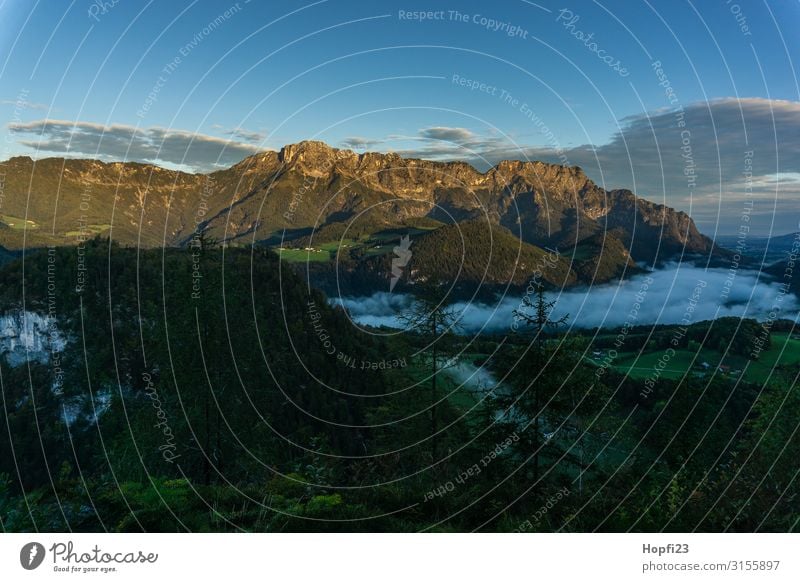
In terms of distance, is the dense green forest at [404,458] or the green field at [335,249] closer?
the dense green forest at [404,458]

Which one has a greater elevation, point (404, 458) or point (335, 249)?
point (335, 249)

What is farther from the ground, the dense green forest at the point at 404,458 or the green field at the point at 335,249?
the green field at the point at 335,249

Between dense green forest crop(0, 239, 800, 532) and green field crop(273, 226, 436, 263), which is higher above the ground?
green field crop(273, 226, 436, 263)

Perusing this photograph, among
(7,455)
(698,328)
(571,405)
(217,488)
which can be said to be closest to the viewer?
(217,488)

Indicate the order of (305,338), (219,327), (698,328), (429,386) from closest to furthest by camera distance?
(219,327) → (429,386) → (305,338) → (698,328)

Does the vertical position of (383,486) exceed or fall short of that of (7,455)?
it exceeds it

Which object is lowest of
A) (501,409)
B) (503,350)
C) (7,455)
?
(7,455)

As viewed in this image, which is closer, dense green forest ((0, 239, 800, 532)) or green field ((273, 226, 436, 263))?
dense green forest ((0, 239, 800, 532))

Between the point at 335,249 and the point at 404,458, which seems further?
the point at 335,249

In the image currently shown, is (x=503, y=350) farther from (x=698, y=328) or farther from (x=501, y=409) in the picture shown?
(x=698, y=328)

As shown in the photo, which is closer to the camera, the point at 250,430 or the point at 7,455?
the point at 250,430
